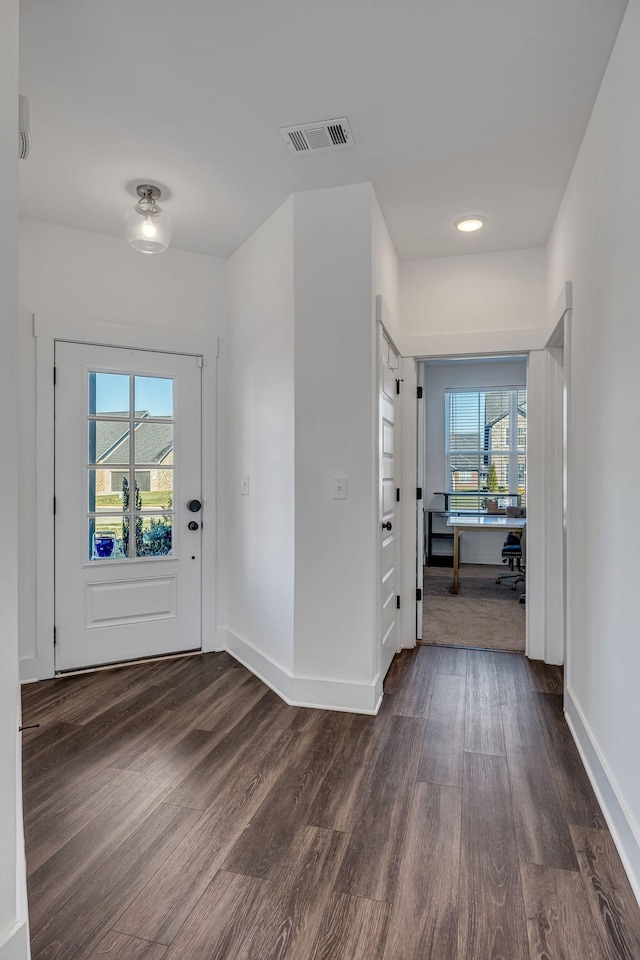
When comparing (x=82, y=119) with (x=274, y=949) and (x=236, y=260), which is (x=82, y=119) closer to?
(x=236, y=260)

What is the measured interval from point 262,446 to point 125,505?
3.20 feet

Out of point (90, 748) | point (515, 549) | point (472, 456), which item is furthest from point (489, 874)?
point (472, 456)

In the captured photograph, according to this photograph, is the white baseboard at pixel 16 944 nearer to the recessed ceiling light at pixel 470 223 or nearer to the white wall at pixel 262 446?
the white wall at pixel 262 446

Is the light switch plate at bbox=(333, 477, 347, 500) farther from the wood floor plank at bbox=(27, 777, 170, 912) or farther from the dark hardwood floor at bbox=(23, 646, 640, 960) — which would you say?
the wood floor plank at bbox=(27, 777, 170, 912)

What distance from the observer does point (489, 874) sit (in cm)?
169

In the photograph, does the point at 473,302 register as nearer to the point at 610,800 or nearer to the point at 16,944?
the point at 610,800

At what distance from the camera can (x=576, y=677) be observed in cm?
258

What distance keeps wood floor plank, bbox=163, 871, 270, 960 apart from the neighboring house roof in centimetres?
243

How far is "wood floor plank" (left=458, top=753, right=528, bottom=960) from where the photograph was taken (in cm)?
144

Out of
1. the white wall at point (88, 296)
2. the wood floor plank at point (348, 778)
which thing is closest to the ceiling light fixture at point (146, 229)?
the white wall at point (88, 296)

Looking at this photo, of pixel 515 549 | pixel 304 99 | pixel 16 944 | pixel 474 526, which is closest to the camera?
pixel 16 944

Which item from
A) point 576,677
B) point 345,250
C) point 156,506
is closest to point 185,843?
point 576,677

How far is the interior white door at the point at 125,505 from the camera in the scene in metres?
3.34

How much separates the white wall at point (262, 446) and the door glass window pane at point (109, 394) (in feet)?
2.17
